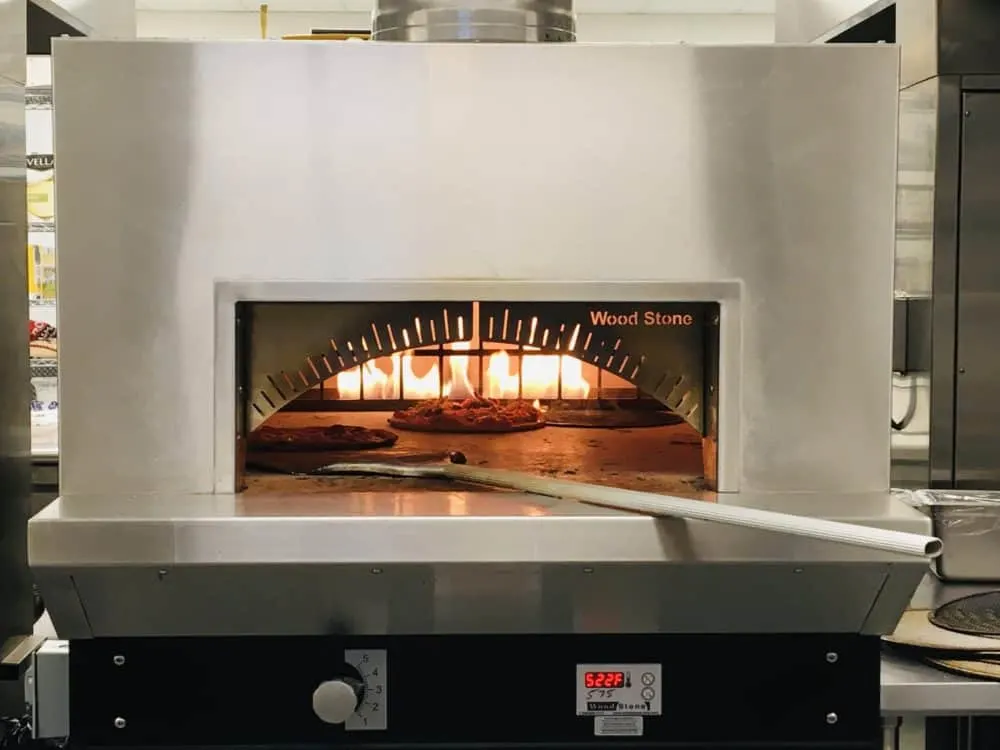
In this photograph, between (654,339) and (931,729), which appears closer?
(654,339)

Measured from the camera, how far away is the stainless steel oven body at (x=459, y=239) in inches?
42.3

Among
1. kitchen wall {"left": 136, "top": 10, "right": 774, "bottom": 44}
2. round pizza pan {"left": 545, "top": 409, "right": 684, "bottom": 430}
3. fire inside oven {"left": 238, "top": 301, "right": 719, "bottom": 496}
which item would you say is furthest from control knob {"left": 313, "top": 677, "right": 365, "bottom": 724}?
kitchen wall {"left": 136, "top": 10, "right": 774, "bottom": 44}

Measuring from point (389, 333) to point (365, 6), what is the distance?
443 centimetres

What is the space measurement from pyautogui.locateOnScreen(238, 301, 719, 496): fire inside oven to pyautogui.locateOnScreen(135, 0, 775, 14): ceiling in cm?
403

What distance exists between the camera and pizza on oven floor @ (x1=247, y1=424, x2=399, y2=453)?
4.31ft

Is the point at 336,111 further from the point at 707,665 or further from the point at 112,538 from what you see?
the point at 707,665

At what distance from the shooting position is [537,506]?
1.06 meters

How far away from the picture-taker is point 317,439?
4.34ft

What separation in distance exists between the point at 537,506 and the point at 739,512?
0.22 metres

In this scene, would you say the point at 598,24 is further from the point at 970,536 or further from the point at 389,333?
the point at 389,333

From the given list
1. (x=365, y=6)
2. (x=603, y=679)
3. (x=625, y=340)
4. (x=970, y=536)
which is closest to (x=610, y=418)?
(x=625, y=340)

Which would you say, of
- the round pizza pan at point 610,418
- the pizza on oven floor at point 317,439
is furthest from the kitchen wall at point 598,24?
the pizza on oven floor at point 317,439

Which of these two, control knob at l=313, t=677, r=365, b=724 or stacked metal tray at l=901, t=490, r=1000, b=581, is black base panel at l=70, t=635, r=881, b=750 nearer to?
control knob at l=313, t=677, r=365, b=724

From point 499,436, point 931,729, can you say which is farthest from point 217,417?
point 931,729
